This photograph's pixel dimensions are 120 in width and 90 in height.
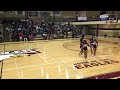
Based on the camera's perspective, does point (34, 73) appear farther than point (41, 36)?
No

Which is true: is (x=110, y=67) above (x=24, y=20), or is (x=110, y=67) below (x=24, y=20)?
below

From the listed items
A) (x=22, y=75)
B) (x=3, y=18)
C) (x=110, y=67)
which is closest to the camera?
(x=22, y=75)

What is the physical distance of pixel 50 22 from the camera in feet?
83.4

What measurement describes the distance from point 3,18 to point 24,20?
340cm

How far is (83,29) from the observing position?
29.2m

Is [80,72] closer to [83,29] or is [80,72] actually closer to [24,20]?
[24,20]

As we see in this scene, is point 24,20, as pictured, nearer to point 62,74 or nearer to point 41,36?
point 41,36

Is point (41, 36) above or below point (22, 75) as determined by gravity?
above
